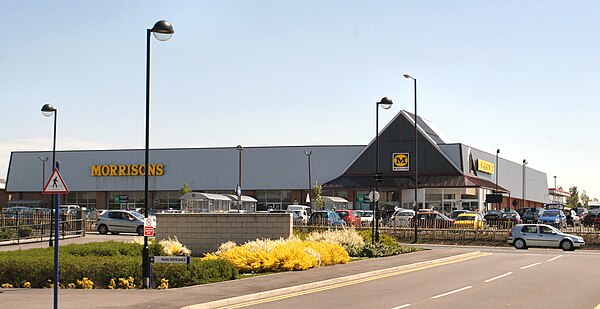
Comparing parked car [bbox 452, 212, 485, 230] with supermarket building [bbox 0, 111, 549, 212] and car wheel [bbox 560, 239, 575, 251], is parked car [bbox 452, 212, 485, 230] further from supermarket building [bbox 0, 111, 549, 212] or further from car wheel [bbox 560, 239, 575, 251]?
supermarket building [bbox 0, 111, 549, 212]

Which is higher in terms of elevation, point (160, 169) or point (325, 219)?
point (160, 169)

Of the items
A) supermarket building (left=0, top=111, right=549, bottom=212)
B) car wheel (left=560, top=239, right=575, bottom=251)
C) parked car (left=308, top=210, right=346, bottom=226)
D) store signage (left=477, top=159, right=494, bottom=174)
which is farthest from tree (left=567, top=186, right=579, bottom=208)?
car wheel (left=560, top=239, right=575, bottom=251)

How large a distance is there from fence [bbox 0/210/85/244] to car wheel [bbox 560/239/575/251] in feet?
81.7

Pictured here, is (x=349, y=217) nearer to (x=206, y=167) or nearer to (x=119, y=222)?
(x=119, y=222)

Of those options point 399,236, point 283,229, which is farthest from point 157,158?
point 283,229

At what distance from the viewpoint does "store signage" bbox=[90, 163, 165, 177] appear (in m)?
93.3

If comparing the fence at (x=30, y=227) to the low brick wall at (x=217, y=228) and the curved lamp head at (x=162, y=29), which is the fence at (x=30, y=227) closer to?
the low brick wall at (x=217, y=228)

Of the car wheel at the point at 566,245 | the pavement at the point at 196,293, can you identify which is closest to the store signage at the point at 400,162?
the car wheel at the point at 566,245

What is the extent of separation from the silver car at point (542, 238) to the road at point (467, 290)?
1322 centimetres

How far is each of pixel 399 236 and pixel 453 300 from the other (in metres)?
31.2

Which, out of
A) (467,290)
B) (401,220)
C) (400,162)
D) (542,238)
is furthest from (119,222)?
(400,162)

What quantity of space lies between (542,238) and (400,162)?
138 feet

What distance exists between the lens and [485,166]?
90.2 meters

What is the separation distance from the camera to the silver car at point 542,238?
41469 mm
